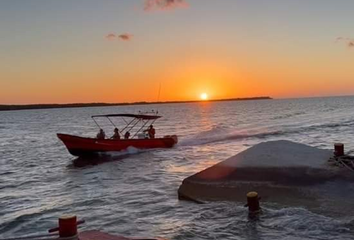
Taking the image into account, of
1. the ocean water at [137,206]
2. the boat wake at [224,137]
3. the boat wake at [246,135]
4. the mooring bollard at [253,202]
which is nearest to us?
the ocean water at [137,206]

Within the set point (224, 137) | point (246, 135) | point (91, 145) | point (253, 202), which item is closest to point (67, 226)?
point (253, 202)

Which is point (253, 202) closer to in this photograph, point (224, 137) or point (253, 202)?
point (253, 202)

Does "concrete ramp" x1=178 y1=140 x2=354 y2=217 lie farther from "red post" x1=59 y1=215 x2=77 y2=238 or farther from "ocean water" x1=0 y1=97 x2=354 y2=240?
"red post" x1=59 y1=215 x2=77 y2=238

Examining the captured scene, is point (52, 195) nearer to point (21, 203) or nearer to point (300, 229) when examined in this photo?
point (21, 203)

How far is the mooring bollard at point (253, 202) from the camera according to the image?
36.4 feet

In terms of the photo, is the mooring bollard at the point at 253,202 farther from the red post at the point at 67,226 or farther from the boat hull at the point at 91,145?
the boat hull at the point at 91,145

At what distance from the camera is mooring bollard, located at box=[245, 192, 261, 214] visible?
437 inches

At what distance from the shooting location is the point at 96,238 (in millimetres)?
7285

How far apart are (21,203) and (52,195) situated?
5.42ft

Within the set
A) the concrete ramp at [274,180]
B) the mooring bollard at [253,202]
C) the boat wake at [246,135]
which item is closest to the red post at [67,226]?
the mooring bollard at [253,202]

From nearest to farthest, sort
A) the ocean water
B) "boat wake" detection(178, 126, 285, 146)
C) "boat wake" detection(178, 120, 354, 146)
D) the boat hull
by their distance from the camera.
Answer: the ocean water < the boat hull < "boat wake" detection(178, 126, 285, 146) < "boat wake" detection(178, 120, 354, 146)

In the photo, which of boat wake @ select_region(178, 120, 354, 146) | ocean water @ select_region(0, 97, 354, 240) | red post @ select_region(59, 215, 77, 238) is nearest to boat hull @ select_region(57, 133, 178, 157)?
ocean water @ select_region(0, 97, 354, 240)

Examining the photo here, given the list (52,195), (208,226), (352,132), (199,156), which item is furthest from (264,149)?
(352,132)

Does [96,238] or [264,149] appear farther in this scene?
[264,149]
